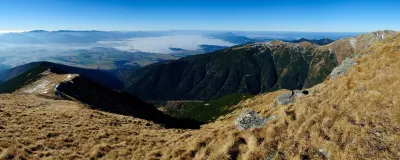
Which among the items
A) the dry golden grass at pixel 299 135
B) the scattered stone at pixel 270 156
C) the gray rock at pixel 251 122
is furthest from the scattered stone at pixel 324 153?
the gray rock at pixel 251 122

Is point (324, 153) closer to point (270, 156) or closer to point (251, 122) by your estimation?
point (270, 156)

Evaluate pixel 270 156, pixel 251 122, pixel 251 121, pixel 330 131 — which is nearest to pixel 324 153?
pixel 330 131

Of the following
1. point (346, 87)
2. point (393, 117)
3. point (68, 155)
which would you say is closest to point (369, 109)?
point (393, 117)

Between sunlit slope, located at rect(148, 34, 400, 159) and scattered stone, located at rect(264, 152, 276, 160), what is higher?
sunlit slope, located at rect(148, 34, 400, 159)

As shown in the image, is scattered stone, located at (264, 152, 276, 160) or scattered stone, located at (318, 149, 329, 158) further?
scattered stone, located at (264, 152, 276, 160)

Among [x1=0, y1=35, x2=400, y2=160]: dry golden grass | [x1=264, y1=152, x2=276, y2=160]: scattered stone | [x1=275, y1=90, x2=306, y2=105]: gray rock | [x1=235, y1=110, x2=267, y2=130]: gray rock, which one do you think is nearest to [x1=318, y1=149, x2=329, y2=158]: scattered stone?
[x1=0, y1=35, x2=400, y2=160]: dry golden grass

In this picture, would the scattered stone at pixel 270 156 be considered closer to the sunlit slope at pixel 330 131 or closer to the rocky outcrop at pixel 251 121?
the sunlit slope at pixel 330 131

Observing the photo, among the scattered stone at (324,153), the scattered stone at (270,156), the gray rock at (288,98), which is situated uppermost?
the gray rock at (288,98)

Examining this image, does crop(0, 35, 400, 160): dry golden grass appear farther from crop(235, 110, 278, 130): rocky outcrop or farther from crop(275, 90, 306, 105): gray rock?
crop(275, 90, 306, 105): gray rock
